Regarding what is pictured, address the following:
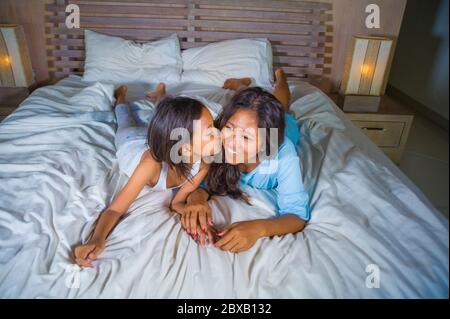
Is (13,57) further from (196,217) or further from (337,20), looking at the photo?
(337,20)

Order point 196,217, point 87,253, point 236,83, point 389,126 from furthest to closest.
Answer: point 389,126, point 236,83, point 196,217, point 87,253

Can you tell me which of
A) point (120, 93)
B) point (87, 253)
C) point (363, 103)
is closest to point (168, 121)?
point (87, 253)

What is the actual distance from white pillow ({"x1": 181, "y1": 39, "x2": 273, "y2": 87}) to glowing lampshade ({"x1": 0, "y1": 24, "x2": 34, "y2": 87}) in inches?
43.9

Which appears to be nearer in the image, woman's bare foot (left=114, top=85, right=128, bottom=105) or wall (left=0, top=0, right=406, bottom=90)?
woman's bare foot (left=114, top=85, right=128, bottom=105)

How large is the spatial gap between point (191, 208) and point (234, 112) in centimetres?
36

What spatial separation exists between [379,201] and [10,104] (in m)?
2.28

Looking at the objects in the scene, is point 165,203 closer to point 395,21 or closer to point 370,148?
point 370,148

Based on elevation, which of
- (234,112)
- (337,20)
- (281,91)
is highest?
(337,20)

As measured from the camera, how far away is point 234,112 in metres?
1.05

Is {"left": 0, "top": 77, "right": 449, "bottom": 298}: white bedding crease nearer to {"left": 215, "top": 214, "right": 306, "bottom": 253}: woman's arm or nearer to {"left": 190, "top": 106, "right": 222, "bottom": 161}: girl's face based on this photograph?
{"left": 215, "top": 214, "right": 306, "bottom": 253}: woman's arm

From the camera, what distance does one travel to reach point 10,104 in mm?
2066

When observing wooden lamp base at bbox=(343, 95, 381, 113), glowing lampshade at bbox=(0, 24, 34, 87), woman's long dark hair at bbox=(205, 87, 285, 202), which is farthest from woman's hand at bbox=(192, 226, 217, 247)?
glowing lampshade at bbox=(0, 24, 34, 87)

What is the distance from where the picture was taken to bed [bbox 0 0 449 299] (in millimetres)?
734

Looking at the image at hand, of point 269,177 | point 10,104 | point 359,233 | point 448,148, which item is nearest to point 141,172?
point 269,177
